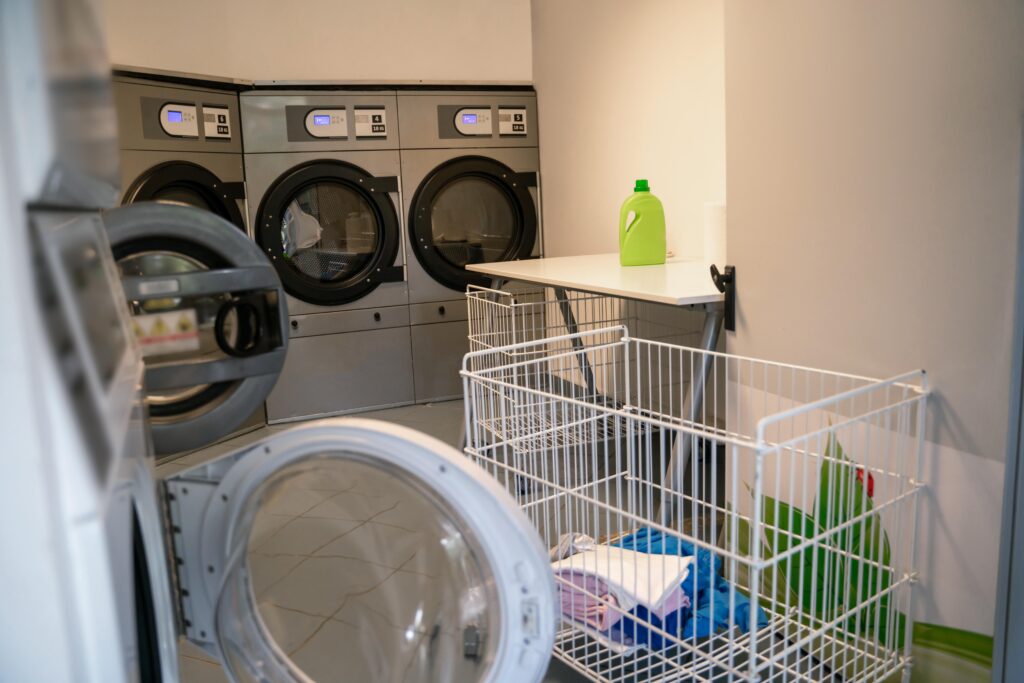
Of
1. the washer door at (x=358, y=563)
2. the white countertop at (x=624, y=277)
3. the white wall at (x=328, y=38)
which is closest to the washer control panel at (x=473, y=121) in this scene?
the white wall at (x=328, y=38)

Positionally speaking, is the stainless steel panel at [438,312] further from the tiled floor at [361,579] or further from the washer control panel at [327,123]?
the tiled floor at [361,579]

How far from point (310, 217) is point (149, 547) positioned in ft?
10.5

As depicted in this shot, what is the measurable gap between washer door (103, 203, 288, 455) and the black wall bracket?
3.76 feet

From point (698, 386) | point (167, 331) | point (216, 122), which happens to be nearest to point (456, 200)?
point (216, 122)

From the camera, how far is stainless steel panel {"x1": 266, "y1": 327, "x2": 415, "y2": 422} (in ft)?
14.0

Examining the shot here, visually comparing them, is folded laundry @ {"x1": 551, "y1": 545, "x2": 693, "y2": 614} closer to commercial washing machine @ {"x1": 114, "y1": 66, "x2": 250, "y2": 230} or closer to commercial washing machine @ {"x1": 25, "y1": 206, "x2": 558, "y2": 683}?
commercial washing machine @ {"x1": 25, "y1": 206, "x2": 558, "y2": 683}

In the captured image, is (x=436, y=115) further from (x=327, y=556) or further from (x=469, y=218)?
(x=327, y=556)

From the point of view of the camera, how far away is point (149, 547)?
1.12 m

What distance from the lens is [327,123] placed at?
4137 mm

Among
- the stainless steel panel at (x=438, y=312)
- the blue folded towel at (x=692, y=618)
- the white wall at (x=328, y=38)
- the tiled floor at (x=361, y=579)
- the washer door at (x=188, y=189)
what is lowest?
the blue folded towel at (x=692, y=618)

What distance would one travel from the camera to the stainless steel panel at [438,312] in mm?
4430

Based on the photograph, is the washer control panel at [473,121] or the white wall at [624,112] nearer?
the white wall at [624,112]

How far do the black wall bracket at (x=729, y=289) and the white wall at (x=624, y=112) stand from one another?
41.6 inches

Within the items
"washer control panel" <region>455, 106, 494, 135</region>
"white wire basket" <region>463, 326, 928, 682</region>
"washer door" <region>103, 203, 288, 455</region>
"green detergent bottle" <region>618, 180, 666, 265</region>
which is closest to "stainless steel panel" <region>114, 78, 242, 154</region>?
"washer control panel" <region>455, 106, 494, 135</region>
